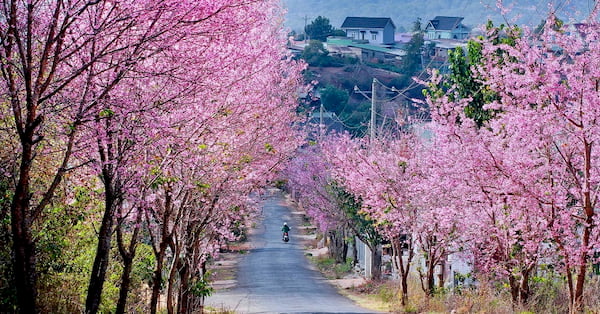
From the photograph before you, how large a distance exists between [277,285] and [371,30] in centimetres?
7517

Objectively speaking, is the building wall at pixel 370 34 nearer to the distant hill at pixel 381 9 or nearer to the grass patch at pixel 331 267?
the distant hill at pixel 381 9

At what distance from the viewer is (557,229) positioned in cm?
1129

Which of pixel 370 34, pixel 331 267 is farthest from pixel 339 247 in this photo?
pixel 370 34

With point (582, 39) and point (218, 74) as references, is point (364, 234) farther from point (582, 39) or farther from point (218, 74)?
point (218, 74)

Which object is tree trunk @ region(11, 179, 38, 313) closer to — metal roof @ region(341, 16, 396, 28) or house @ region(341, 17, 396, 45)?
house @ region(341, 17, 396, 45)

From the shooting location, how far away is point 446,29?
103500 millimetres

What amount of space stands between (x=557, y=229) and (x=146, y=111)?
21.4 ft

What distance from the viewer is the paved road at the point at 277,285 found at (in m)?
22.1

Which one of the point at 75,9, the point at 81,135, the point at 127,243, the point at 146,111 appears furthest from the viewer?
the point at 127,243

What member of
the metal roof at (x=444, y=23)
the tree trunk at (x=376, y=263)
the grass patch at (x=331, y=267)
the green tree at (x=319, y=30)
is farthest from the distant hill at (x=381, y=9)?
the tree trunk at (x=376, y=263)

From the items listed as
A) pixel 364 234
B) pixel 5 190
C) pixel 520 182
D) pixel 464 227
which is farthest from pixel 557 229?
pixel 364 234

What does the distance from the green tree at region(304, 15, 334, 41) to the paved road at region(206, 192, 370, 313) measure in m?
46.4

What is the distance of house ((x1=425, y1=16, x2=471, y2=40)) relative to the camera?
335 ft

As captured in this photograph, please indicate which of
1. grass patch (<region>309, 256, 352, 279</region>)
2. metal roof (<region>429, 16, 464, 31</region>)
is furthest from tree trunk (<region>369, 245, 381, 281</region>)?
metal roof (<region>429, 16, 464, 31</region>)
